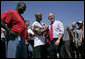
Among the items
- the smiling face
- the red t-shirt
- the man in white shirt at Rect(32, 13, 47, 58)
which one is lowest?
the man in white shirt at Rect(32, 13, 47, 58)

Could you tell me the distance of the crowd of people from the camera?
106 inches

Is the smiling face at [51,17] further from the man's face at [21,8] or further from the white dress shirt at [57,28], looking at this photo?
the man's face at [21,8]

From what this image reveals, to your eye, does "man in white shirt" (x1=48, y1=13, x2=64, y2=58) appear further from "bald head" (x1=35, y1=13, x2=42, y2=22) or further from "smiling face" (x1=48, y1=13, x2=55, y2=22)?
"bald head" (x1=35, y1=13, x2=42, y2=22)

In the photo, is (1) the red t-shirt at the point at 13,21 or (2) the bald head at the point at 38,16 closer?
(1) the red t-shirt at the point at 13,21

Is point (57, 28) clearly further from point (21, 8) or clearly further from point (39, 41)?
point (21, 8)

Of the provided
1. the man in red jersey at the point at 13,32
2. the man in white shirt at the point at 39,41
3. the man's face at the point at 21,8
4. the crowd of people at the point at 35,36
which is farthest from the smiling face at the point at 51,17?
the man in red jersey at the point at 13,32

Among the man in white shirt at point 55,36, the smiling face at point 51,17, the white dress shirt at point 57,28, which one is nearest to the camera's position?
the man in white shirt at point 55,36

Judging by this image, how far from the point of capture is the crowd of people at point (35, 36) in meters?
2.69

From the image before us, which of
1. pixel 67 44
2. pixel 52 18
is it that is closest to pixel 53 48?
pixel 52 18

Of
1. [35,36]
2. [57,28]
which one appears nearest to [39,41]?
[35,36]

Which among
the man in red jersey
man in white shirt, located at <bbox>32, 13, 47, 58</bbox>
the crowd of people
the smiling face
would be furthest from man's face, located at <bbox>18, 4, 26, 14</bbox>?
the smiling face

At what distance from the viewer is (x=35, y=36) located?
404 centimetres

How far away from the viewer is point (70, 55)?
5.38 meters

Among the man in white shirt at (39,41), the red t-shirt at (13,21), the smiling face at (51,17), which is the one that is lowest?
the man in white shirt at (39,41)
